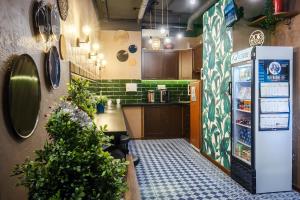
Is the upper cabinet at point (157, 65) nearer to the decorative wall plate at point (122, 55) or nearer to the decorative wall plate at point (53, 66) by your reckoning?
the decorative wall plate at point (122, 55)

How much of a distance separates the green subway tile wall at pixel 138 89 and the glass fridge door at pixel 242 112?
4.22 metres

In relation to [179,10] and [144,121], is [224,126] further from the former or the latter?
[179,10]

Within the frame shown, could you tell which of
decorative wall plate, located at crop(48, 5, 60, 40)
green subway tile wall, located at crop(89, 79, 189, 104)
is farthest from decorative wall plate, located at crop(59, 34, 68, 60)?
green subway tile wall, located at crop(89, 79, 189, 104)

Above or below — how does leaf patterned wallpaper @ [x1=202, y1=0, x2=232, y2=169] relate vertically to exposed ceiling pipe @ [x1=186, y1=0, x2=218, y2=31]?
below

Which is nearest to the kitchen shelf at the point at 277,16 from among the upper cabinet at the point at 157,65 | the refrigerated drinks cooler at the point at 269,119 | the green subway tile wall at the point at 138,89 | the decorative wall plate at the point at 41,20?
the refrigerated drinks cooler at the point at 269,119

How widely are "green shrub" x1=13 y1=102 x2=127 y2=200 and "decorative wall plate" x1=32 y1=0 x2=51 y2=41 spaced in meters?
1.00

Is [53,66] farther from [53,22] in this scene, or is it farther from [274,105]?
[274,105]

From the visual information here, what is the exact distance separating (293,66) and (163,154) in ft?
11.0

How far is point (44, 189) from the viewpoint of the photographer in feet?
3.78

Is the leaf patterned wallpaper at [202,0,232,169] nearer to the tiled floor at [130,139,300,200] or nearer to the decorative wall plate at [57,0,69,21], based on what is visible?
the tiled floor at [130,139,300,200]

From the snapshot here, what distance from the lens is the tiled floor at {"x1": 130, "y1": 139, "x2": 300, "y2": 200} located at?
3672 mm

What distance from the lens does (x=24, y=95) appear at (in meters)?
1.72

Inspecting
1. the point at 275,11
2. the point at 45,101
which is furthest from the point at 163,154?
the point at 45,101

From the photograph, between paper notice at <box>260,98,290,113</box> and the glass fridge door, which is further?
the glass fridge door
